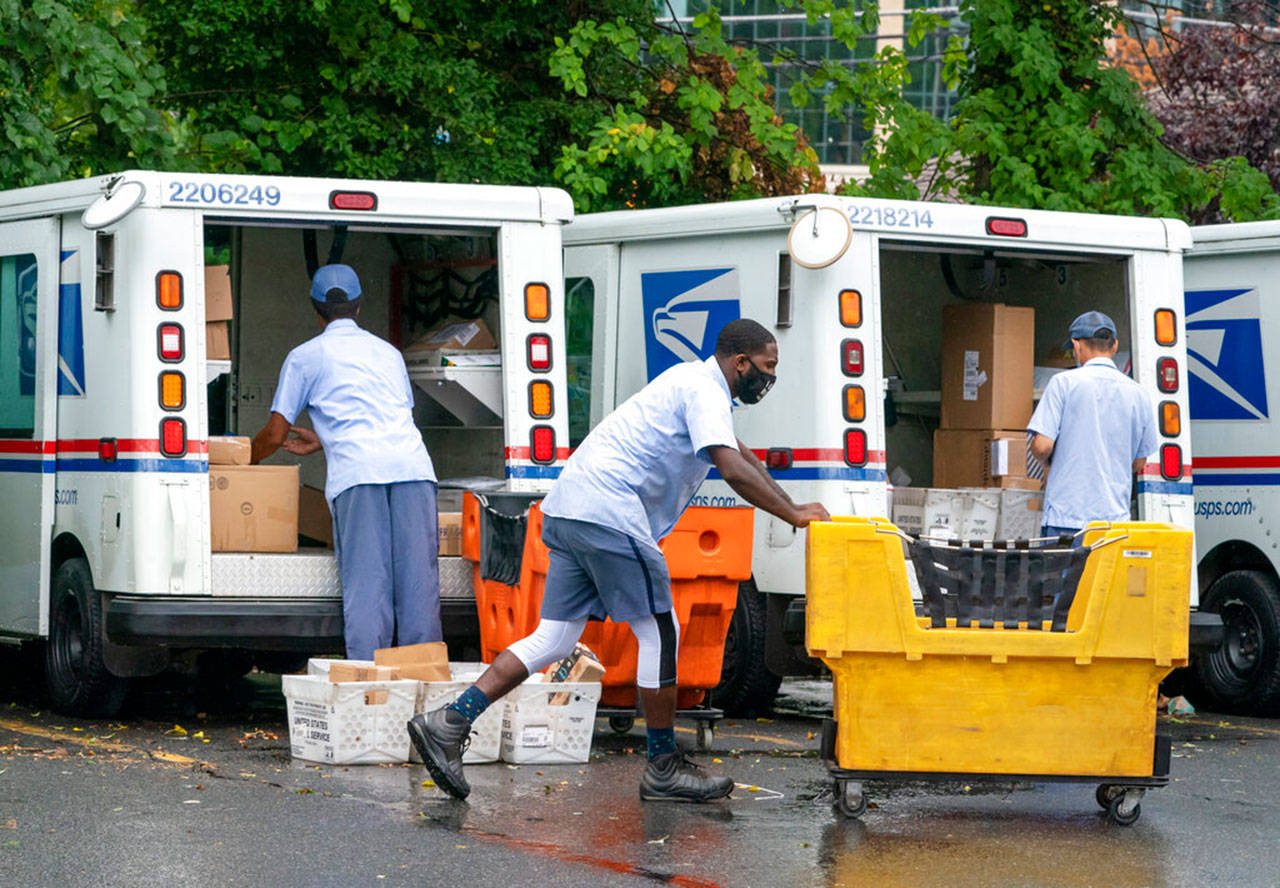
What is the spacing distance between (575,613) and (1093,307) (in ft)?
13.8

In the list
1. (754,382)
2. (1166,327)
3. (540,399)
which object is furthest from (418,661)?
(1166,327)

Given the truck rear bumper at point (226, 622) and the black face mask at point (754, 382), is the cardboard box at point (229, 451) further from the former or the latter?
the black face mask at point (754, 382)

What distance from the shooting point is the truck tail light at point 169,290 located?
8.65m

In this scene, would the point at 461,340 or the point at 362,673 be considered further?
the point at 461,340

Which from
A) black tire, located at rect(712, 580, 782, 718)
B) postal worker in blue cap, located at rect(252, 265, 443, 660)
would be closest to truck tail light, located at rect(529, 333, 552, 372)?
postal worker in blue cap, located at rect(252, 265, 443, 660)

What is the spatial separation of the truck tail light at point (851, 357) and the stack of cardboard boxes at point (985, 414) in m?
1.10

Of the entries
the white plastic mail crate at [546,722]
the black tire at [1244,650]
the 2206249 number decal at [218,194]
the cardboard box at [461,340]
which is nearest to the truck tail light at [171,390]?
the 2206249 number decal at [218,194]

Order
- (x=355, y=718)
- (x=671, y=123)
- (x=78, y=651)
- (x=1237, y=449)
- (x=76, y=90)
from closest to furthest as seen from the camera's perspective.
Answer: (x=355, y=718)
(x=78, y=651)
(x=1237, y=449)
(x=76, y=90)
(x=671, y=123)

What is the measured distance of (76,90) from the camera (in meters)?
12.2

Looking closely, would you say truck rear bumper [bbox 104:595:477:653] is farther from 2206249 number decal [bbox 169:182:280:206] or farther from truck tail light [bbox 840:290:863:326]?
truck tail light [bbox 840:290:863:326]

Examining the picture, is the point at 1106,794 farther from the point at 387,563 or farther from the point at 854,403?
the point at 387,563

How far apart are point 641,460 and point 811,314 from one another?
Answer: 6.76ft

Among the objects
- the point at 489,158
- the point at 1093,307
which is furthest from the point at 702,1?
the point at 1093,307

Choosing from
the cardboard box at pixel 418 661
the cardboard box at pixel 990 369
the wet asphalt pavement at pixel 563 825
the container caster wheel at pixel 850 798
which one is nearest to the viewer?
the wet asphalt pavement at pixel 563 825
